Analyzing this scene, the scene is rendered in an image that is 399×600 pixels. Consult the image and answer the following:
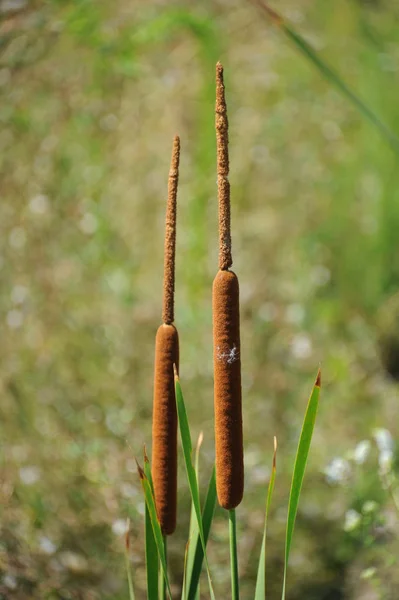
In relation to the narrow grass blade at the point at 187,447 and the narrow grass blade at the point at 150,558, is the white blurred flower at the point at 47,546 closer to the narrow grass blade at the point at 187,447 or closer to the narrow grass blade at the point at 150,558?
the narrow grass blade at the point at 150,558

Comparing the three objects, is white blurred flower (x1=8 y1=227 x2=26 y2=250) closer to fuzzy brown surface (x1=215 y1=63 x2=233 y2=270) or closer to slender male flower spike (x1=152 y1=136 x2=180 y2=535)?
slender male flower spike (x1=152 y1=136 x2=180 y2=535)

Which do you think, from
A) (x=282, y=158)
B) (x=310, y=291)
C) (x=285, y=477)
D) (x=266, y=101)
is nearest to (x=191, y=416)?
(x=285, y=477)

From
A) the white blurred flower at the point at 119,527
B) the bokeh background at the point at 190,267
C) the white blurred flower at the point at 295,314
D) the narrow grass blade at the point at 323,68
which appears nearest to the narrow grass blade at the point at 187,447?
the narrow grass blade at the point at 323,68

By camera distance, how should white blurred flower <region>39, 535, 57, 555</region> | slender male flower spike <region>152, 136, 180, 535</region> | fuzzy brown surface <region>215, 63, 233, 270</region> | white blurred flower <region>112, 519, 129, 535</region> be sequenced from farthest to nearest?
1. white blurred flower <region>112, 519, 129, 535</region>
2. white blurred flower <region>39, 535, 57, 555</region>
3. slender male flower spike <region>152, 136, 180, 535</region>
4. fuzzy brown surface <region>215, 63, 233, 270</region>

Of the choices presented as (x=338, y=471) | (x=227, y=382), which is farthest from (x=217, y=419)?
(x=338, y=471)

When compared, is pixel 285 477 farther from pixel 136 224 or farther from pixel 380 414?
pixel 136 224

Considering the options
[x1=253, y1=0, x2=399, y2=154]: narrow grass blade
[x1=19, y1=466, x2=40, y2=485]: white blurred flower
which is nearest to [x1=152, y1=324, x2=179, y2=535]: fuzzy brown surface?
[x1=253, y1=0, x2=399, y2=154]: narrow grass blade

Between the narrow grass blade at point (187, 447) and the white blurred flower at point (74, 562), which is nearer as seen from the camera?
the narrow grass blade at point (187, 447)
